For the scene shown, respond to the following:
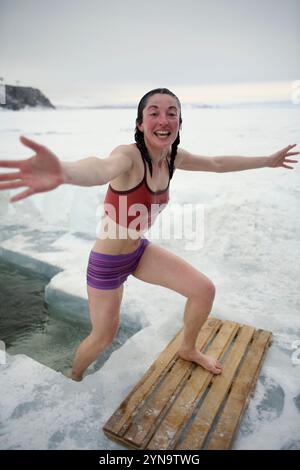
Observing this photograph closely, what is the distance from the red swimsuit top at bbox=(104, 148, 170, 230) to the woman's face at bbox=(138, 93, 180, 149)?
0.71ft

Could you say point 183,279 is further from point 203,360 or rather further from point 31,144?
point 31,144

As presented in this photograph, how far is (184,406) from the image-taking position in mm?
2221

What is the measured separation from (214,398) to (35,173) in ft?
6.66

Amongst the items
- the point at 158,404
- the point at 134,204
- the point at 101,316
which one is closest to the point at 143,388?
the point at 158,404

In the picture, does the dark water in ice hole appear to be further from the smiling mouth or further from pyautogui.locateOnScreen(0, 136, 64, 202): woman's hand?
pyautogui.locateOnScreen(0, 136, 64, 202): woman's hand

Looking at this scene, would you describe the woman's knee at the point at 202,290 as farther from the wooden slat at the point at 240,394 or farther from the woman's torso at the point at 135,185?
the wooden slat at the point at 240,394

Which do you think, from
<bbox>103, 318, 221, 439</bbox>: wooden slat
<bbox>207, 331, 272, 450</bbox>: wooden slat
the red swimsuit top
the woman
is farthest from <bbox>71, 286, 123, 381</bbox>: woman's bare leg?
<bbox>207, 331, 272, 450</bbox>: wooden slat

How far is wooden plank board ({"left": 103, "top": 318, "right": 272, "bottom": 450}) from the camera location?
198 centimetres

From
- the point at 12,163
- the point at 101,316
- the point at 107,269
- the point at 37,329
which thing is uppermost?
the point at 12,163

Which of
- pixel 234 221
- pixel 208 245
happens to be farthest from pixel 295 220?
pixel 208 245
